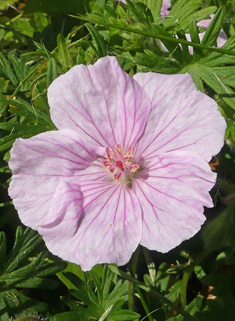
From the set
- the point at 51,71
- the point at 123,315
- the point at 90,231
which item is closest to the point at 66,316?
the point at 123,315

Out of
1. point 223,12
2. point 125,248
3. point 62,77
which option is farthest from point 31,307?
point 223,12

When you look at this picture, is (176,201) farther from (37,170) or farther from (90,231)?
(37,170)

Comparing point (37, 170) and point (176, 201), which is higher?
point (37, 170)

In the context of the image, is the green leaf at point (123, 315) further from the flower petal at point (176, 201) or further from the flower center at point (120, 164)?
the flower center at point (120, 164)

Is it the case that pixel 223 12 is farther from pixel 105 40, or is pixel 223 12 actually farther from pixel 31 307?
pixel 31 307

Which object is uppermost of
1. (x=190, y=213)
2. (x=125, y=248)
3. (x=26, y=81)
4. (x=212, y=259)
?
(x=26, y=81)

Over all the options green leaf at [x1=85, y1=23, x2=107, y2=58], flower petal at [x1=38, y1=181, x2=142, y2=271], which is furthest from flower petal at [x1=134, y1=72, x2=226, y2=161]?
green leaf at [x1=85, y1=23, x2=107, y2=58]

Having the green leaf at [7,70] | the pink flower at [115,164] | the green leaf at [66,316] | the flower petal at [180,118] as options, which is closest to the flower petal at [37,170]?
the pink flower at [115,164]
